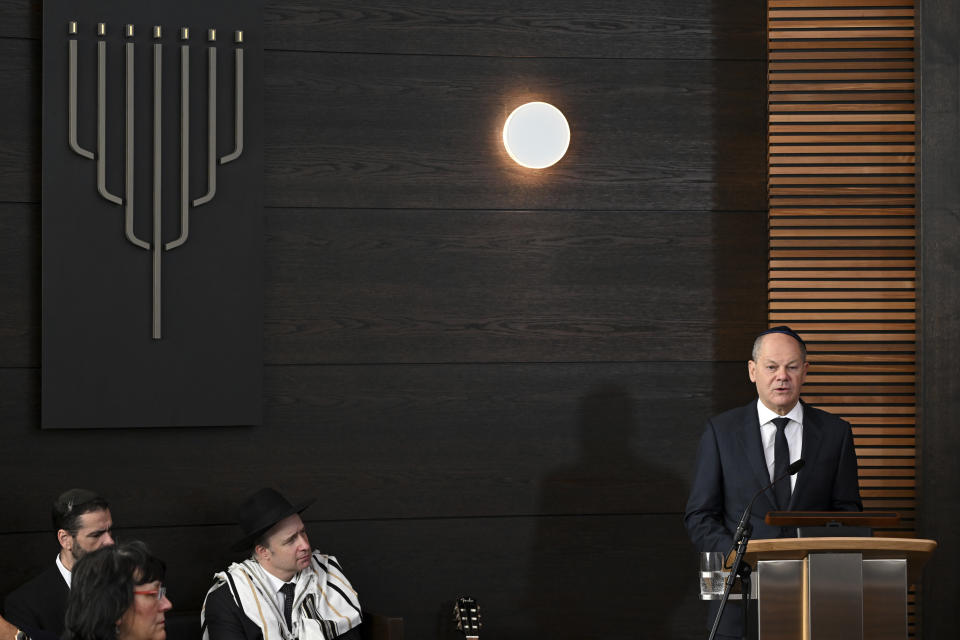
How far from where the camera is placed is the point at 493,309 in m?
4.12

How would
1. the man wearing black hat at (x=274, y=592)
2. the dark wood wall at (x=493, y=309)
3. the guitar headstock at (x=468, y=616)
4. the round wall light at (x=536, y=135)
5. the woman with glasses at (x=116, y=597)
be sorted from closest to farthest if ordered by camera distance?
the woman with glasses at (x=116, y=597)
the man wearing black hat at (x=274, y=592)
the guitar headstock at (x=468, y=616)
the dark wood wall at (x=493, y=309)
the round wall light at (x=536, y=135)

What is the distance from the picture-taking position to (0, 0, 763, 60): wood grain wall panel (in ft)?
13.3

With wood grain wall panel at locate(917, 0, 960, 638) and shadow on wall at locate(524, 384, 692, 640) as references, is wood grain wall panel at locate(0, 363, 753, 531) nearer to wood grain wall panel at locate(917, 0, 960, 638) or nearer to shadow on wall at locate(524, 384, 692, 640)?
shadow on wall at locate(524, 384, 692, 640)

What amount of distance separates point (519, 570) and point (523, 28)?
6.49 ft

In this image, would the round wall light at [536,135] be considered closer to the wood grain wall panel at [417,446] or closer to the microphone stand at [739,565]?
the wood grain wall panel at [417,446]

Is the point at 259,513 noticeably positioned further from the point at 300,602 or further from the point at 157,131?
the point at 157,131

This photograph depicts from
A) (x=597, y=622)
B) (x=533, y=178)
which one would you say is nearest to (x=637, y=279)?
(x=533, y=178)

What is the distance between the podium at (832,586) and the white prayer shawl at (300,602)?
1481mm

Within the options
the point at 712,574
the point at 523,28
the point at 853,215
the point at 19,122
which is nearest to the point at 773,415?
the point at 712,574

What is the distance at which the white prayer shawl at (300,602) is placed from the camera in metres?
3.52

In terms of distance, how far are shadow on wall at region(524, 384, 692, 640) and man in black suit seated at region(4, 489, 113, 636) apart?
1531 millimetres

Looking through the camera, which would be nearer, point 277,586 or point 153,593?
point 153,593

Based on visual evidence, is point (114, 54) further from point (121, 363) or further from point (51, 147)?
point (121, 363)

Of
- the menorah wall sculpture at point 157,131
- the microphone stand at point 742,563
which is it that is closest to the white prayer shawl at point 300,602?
the menorah wall sculpture at point 157,131
